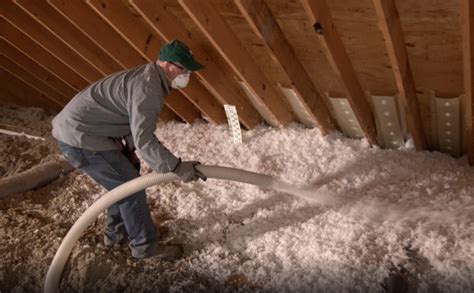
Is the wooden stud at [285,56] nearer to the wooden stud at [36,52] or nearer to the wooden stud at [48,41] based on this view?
the wooden stud at [48,41]

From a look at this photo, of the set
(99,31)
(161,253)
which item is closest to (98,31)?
(99,31)

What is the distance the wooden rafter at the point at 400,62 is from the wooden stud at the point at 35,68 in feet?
9.05

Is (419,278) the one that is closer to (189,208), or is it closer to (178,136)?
(189,208)

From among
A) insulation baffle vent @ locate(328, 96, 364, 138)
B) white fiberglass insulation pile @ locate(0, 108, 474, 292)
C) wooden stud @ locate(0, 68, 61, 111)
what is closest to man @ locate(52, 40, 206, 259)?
white fiberglass insulation pile @ locate(0, 108, 474, 292)

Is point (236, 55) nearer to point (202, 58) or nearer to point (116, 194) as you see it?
point (202, 58)

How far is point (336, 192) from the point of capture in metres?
2.78

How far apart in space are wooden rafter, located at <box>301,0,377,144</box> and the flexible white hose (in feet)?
2.12

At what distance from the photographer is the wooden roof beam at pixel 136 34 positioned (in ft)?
8.67

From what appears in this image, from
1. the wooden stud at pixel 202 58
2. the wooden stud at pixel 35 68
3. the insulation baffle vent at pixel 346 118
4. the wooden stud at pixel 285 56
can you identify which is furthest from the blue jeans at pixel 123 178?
the wooden stud at pixel 35 68

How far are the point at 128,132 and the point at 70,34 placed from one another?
1046 mm

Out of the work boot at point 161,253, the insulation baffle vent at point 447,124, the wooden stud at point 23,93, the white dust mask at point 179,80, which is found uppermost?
the white dust mask at point 179,80

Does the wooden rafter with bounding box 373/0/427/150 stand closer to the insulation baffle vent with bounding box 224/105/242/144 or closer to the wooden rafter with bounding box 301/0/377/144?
the wooden rafter with bounding box 301/0/377/144

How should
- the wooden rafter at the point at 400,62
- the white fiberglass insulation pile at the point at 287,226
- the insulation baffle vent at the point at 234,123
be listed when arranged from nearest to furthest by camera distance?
the wooden rafter at the point at 400,62 → the white fiberglass insulation pile at the point at 287,226 → the insulation baffle vent at the point at 234,123

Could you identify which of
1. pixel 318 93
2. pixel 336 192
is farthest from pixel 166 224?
pixel 318 93
